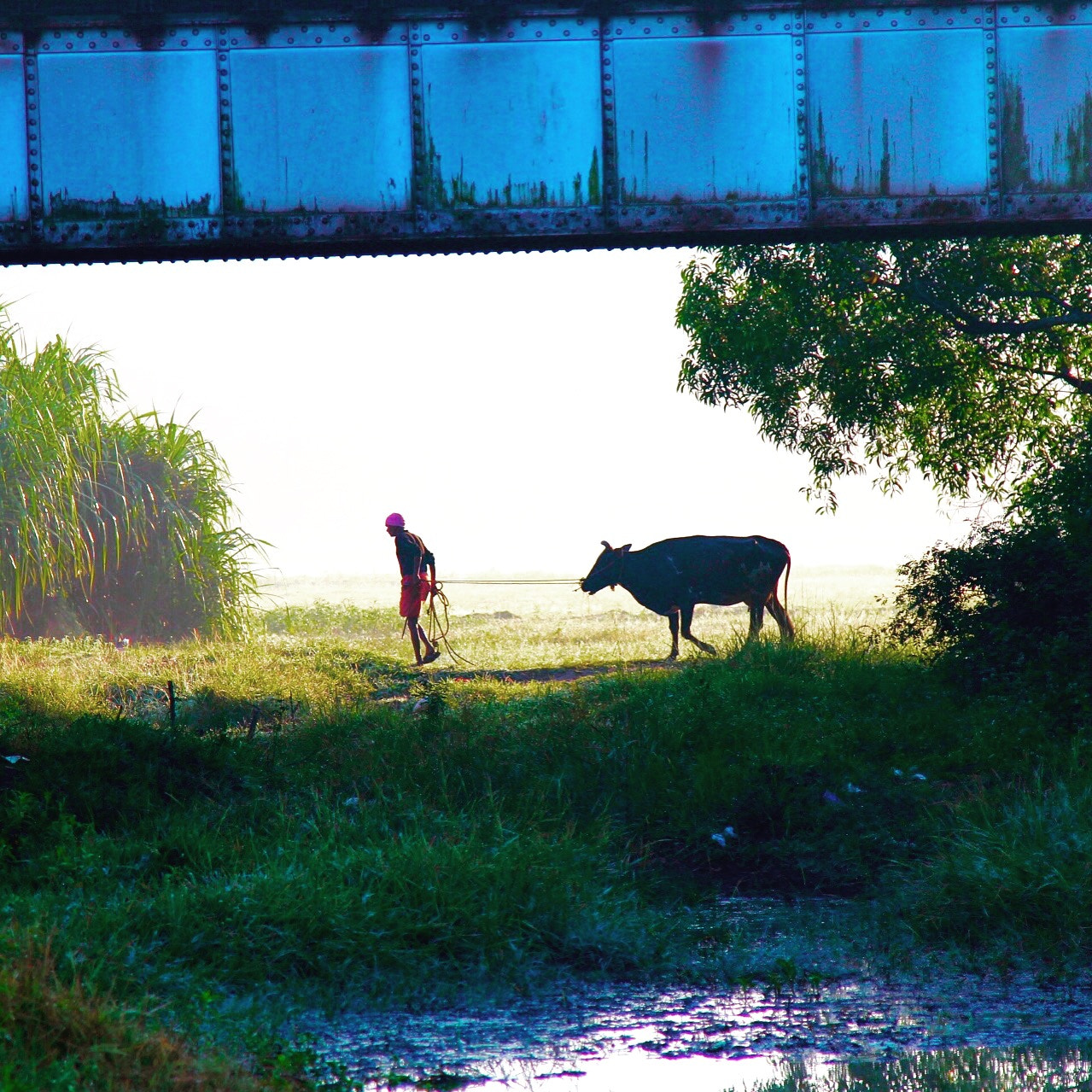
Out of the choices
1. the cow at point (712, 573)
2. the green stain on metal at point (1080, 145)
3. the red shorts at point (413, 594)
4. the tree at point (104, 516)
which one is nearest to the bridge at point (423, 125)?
the green stain on metal at point (1080, 145)

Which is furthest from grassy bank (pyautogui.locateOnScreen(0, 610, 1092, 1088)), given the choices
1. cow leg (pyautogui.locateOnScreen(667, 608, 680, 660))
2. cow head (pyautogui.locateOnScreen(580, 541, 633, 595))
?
cow head (pyautogui.locateOnScreen(580, 541, 633, 595))

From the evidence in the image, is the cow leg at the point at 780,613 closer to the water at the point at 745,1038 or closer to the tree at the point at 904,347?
the tree at the point at 904,347

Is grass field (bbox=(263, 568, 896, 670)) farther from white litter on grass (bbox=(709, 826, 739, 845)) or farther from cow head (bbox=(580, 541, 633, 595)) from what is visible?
white litter on grass (bbox=(709, 826, 739, 845))

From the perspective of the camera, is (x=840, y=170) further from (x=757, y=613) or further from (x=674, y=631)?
(x=757, y=613)

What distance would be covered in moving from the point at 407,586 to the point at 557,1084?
13334 millimetres

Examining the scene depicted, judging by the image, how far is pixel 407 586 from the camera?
18.4 m

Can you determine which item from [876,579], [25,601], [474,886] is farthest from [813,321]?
[876,579]

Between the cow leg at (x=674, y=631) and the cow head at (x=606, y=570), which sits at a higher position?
the cow head at (x=606, y=570)

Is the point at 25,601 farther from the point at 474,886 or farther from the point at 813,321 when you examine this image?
the point at 474,886

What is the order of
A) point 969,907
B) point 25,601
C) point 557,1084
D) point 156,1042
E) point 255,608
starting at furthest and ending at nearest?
point 255,608 < point 25,601 < point 969,907 < point 557,1084 < point 156,1042

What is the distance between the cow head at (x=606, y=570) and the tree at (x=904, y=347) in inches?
115

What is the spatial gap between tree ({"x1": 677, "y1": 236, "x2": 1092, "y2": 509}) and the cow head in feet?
9.60

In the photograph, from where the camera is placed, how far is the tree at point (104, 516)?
22484 millimetres

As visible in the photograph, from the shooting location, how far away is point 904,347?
648 inches
